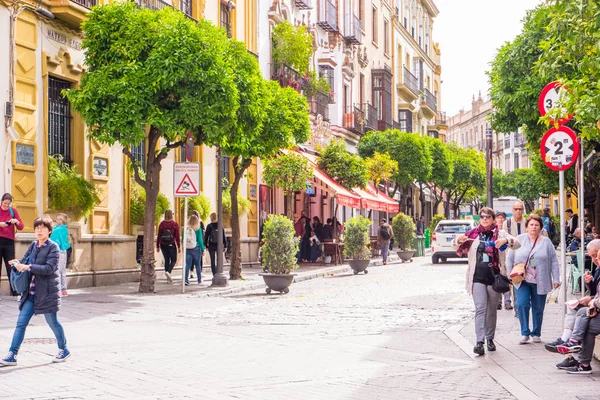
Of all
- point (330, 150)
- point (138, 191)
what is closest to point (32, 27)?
point (138, 191)

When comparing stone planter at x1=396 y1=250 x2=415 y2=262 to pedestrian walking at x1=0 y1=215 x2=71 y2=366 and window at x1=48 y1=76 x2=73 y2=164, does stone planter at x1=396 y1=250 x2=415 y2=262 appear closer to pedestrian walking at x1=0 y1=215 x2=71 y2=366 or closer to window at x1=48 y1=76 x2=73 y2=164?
window at x1=48 y1=76 x2=73 y2=164

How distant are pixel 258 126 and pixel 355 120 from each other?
86.2 ft

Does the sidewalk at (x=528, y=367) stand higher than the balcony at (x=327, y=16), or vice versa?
the balcony at (x=327, y=16)

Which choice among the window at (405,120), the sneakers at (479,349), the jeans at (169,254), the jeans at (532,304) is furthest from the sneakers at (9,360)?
the window at (405,120)

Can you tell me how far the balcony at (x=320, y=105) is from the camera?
1519 inches

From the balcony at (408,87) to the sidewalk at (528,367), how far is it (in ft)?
148

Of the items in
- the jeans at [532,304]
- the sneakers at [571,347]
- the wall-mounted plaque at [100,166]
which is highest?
the wall-mounted plaque at [100,166]

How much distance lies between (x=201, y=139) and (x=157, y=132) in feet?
3.16

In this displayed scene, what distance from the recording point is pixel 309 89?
123 feet

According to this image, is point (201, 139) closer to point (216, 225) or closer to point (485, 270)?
point (216, 225)

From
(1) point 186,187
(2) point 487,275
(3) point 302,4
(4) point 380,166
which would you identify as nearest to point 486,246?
(2) point 487,275

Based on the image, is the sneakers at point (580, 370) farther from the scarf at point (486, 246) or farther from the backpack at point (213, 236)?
the backpack at point (213, 236)

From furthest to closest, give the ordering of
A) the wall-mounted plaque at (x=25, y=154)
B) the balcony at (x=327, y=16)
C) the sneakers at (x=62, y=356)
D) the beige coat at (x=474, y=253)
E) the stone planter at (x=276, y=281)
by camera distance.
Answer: the balcony at (x=327, y=16) < the stone planter at (x=276, y=281) < the wall-mounted plaque at (x=25, y=154) < the beige coat at (x=474, y=253) < the sneakers at (x=62, y=356)

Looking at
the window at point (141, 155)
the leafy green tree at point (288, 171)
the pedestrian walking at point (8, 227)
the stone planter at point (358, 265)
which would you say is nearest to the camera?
the pedestrian walking at point (8, 227)
